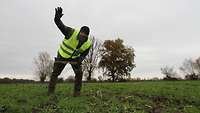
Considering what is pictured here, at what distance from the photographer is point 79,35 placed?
11.9 meters

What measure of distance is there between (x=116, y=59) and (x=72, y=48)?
177ft

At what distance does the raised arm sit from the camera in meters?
11.7

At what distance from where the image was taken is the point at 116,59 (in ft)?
217

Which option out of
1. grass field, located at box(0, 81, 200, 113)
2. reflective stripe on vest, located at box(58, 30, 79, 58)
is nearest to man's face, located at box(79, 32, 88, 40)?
reflective stripe on vest, located at box(58, 30, 79, 58)

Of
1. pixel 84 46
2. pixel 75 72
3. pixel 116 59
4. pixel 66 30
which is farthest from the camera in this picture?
pixel 116 59

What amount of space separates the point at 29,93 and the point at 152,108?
495cm

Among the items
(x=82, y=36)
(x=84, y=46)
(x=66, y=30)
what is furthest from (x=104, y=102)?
(x=66, y=30)

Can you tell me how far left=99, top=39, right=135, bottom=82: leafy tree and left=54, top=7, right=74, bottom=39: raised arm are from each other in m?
48.8

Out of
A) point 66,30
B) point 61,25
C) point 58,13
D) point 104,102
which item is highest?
point 58,13

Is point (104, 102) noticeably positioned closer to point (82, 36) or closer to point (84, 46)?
point (84, 46)

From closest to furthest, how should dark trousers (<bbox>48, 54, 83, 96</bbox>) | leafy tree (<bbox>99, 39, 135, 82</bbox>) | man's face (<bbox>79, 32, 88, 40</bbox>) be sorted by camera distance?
man's face (<bbox>79, 32, 88, 40</bbox>) → dark trousers (<bbox>48, 54, 83, 96</bbox>) → leafy tree (<bbox>99, 39, 135, 82</bbox>)

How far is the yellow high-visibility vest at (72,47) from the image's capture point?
12055 mm

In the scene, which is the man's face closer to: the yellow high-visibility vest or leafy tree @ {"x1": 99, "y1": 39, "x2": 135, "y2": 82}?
the yellow high-visibility vest

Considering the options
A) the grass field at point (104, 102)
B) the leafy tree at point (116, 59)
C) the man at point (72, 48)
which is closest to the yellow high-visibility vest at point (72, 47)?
the man at point (72, 48)
